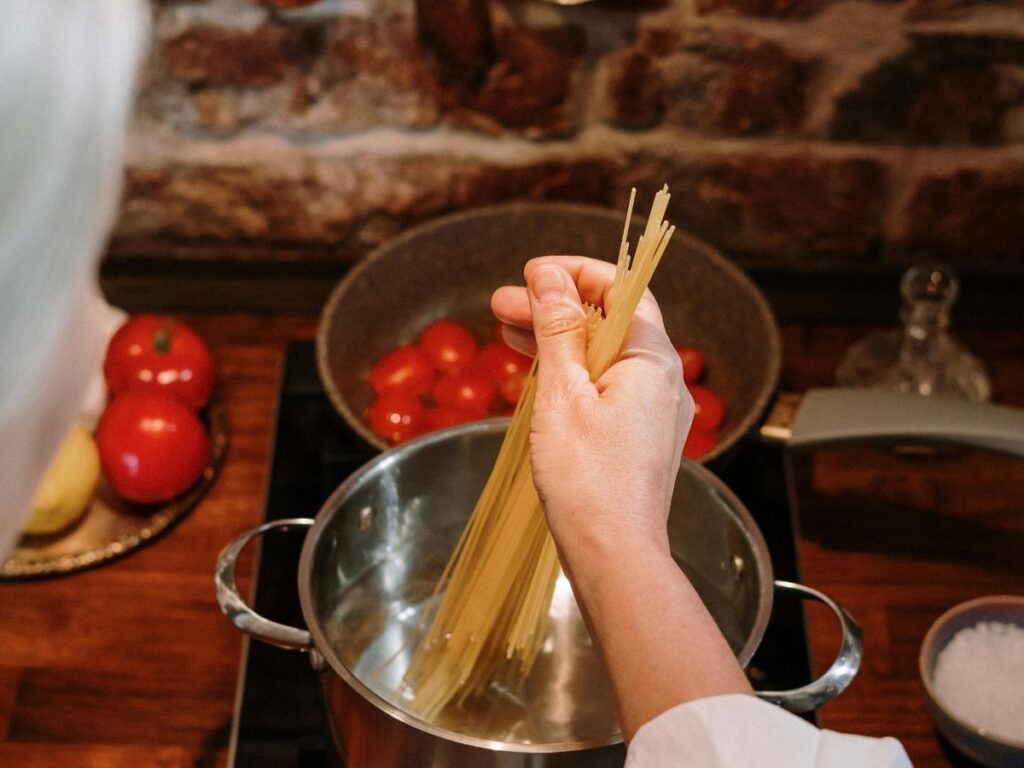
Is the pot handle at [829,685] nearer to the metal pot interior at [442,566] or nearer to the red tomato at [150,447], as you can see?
the metal pot interior at [442,566]

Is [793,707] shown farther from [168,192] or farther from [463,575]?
[168,192]

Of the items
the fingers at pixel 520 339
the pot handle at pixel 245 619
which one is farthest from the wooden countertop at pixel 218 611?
the fingers at pixel 520 339

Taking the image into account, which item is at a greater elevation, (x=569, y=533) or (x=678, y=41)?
(x=678, y=41)

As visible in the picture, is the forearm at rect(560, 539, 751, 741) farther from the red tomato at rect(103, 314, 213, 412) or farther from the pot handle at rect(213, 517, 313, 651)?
the red tomato at rect(103, 314, 213, 412)

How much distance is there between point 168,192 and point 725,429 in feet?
2.01

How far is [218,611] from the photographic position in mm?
886

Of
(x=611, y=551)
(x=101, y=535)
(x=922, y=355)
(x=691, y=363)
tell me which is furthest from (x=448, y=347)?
(x=611, y=551)

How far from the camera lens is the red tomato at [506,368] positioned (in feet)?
3.30

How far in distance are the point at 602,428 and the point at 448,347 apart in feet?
1.78

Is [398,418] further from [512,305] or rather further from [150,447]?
[512,305]

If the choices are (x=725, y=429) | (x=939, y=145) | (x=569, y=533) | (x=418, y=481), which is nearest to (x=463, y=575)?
(x=418, y=481)

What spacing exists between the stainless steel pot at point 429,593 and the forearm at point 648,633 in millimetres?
124

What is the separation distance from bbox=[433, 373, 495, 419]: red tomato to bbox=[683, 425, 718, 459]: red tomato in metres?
0.19

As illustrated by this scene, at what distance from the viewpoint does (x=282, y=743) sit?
76 cm
